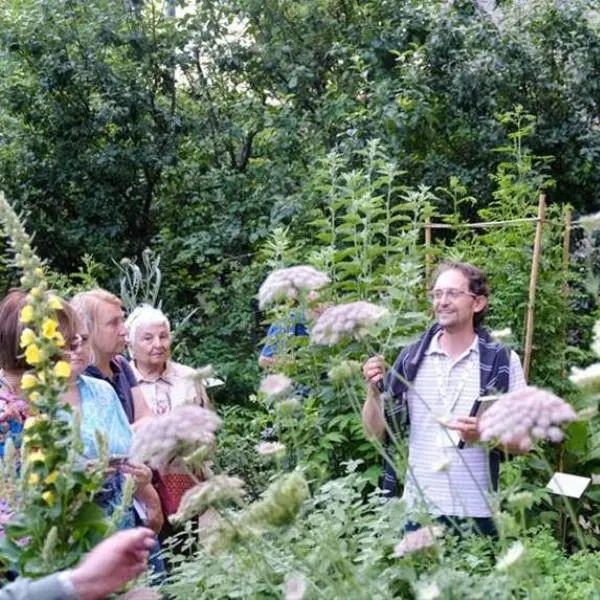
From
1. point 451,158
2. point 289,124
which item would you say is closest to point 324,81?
point 289,124

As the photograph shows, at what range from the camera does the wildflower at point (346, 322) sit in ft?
7.30

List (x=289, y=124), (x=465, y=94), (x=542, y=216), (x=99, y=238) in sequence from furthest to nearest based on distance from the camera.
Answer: (x=99, y=238)
(x=289, y=124)
(x=465, y=94)
(x=542, y=216)

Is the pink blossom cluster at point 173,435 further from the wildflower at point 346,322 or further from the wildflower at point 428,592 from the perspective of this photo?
the wildflower at point 428,592

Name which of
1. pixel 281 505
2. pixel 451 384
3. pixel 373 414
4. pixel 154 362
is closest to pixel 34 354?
pixel 281 505


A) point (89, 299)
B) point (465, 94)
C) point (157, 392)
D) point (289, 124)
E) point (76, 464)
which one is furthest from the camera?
point (289, 124)

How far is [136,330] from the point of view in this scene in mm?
4484

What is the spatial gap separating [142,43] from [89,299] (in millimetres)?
6131

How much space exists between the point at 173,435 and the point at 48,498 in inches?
11.0

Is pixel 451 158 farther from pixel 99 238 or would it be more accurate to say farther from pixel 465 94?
pixel 99 238

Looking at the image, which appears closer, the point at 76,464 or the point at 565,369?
the point at 76,464

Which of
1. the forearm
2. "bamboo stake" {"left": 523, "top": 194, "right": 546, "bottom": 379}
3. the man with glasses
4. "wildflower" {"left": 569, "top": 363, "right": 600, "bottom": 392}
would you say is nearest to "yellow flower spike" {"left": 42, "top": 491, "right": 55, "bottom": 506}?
"wildflower" {"left": 569, "top": 363, "right": 600, "bottom": 392}

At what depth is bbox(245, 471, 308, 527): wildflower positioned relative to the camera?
1825 millimetres

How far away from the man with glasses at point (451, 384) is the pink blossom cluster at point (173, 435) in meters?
1.29

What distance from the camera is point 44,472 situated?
1.84m
